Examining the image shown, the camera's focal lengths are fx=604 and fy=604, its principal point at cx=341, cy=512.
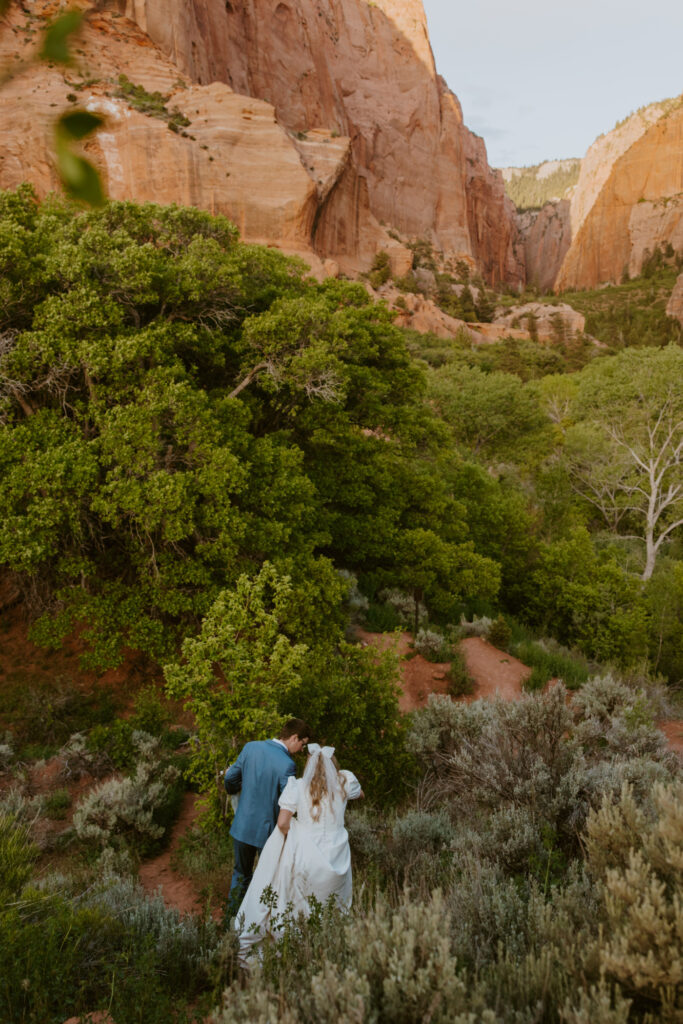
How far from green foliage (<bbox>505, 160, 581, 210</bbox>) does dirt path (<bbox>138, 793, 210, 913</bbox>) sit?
6634 inches

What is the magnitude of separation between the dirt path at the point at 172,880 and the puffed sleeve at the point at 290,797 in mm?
1621

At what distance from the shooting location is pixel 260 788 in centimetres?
436

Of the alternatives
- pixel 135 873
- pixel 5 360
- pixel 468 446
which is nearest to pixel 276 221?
pixel 468 446

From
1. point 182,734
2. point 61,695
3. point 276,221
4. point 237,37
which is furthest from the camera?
point 237,37

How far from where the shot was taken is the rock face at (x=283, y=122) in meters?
36.8

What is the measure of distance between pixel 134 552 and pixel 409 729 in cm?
555

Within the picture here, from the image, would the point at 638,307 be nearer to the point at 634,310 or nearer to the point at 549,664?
the point at 634,310

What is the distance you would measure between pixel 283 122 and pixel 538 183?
463ft

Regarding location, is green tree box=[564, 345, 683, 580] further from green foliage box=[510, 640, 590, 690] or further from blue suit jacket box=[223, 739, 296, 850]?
blue suit jacket box=[223, 739, 296, 850]

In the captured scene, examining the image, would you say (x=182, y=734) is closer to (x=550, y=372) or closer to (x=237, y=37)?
(x=550, y=372)

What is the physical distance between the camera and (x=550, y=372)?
166ft

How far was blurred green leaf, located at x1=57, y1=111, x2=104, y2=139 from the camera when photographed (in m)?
1.33

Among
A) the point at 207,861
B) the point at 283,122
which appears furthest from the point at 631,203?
the point at 207,861

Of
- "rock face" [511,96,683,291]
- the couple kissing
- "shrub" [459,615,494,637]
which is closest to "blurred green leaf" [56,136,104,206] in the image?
the couple kissing
